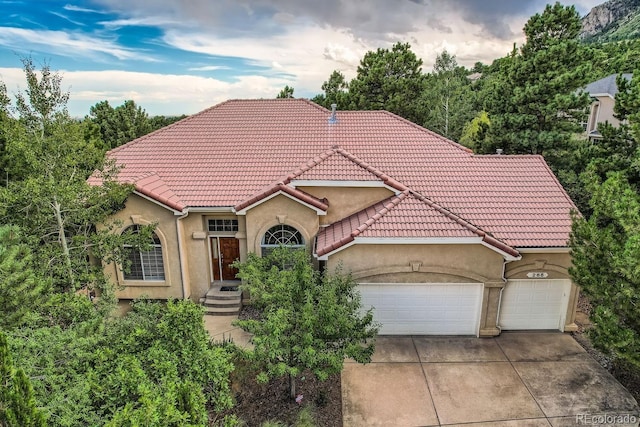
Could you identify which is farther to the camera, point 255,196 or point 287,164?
point 287,164

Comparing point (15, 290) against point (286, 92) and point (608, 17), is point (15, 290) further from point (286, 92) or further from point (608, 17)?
point (608, 17)

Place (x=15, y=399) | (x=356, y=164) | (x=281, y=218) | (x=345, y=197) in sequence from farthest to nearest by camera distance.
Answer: (x=356, y=164) < (x=345, y=197) < (x=281, y=218) < (x=15, y=399)

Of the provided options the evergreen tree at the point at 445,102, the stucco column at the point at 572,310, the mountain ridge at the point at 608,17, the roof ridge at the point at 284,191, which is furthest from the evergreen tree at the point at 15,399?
the mountain ridge at the point at 608,17

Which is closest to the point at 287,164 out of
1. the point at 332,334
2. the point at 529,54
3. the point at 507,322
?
the point at 332,334

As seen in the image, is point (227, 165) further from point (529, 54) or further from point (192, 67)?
point (529, 54)

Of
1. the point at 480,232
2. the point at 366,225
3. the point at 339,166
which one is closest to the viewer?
the point at 480,232

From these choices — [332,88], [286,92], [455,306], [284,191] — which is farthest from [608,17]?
[284,191]

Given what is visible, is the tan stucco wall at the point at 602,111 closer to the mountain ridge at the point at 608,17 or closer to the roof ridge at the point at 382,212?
the roof ridge at the point at 382,212
